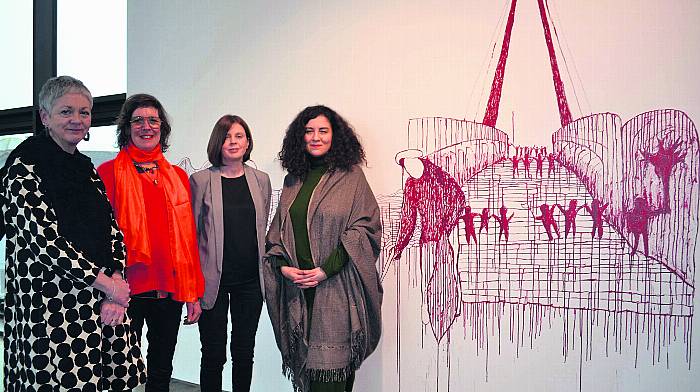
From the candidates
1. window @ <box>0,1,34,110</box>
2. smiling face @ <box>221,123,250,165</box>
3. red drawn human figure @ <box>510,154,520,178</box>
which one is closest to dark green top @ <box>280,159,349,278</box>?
smiling face @ <box>221,123,250,165</box>

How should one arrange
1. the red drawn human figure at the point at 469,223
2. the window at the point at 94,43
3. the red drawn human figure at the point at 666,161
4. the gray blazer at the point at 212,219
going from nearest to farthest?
the red drawn human figure at the point at 666,161, the gray blazer at the point at 212,219, the red drawn human figure at the point at 469,223, the window at the point at 94,43

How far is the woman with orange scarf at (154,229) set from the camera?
2.31 meters

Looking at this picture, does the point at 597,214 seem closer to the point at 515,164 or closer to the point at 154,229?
Answer: the point at 515,164

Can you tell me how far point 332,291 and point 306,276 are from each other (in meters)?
0.12

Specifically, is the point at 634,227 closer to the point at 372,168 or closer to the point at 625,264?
the point at 625,264

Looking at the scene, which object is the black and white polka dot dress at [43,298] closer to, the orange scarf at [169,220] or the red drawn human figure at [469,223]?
the orange scarf at [169,220]

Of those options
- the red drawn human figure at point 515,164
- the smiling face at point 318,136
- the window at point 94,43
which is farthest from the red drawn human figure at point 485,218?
the window at point 94,43

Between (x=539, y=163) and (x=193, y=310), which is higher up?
(x=539, y=163)

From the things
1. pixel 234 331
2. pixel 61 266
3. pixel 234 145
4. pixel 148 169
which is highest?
pixel 234 145

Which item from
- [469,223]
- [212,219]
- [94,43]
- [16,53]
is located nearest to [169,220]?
[212,219]

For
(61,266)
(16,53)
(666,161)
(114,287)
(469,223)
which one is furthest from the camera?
(16,53)

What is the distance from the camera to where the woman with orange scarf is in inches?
91.0

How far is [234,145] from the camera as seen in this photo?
2549 mm

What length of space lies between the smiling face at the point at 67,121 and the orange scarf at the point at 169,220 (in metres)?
0.26
